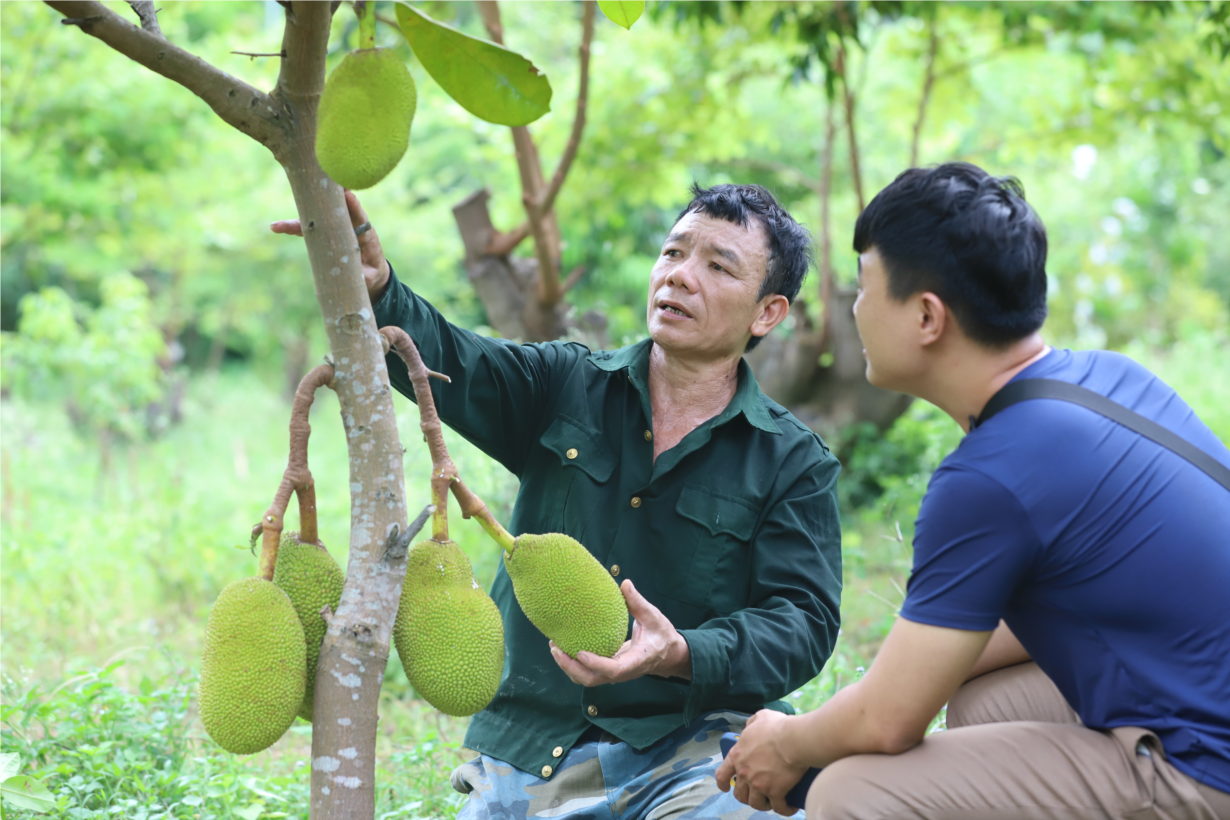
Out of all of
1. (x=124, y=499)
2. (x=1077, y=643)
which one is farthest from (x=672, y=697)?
(x=124, y=499)

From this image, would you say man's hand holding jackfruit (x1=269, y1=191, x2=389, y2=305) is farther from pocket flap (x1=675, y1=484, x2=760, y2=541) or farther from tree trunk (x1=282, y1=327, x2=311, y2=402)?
tree trunk (x1=282, y1=327, x2=311, y2=402)

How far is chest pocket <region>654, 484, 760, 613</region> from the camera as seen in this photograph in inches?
79.7

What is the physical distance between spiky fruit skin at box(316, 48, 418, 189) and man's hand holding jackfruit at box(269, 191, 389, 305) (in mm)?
319

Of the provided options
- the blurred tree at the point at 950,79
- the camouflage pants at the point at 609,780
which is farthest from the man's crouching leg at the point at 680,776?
the blurred tree at the point at 950,79

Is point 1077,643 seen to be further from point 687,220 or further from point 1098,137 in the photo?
point 1098,137

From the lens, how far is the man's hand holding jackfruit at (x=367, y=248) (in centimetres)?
153

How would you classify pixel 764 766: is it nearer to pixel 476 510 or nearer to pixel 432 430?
pixel 476 510

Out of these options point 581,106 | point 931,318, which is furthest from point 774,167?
point 931,318

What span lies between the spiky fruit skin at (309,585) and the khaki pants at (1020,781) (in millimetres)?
729

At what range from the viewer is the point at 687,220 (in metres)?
2.25

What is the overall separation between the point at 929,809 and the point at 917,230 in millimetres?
799

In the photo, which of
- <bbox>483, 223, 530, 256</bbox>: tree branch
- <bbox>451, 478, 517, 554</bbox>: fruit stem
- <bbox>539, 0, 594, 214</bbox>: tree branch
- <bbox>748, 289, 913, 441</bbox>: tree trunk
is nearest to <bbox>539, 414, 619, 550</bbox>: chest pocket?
<bbox>451, 478, 517, 554</bbox>: fruit stem

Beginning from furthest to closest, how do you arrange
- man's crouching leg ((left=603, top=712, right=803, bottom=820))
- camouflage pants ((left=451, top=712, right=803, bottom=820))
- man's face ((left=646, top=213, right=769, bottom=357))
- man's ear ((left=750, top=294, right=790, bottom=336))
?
1. man's ear ((left=750, top=294, right=790, bottom=336))
2. man's face ((left=646, top=213, right=769, bottom=357))
3. camouflage pants ((left=451, top=712, right=803, bottom=820))
4. man's crouching leg ((left=603, top=712, right=803, bottom=820))

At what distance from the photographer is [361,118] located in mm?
1175
